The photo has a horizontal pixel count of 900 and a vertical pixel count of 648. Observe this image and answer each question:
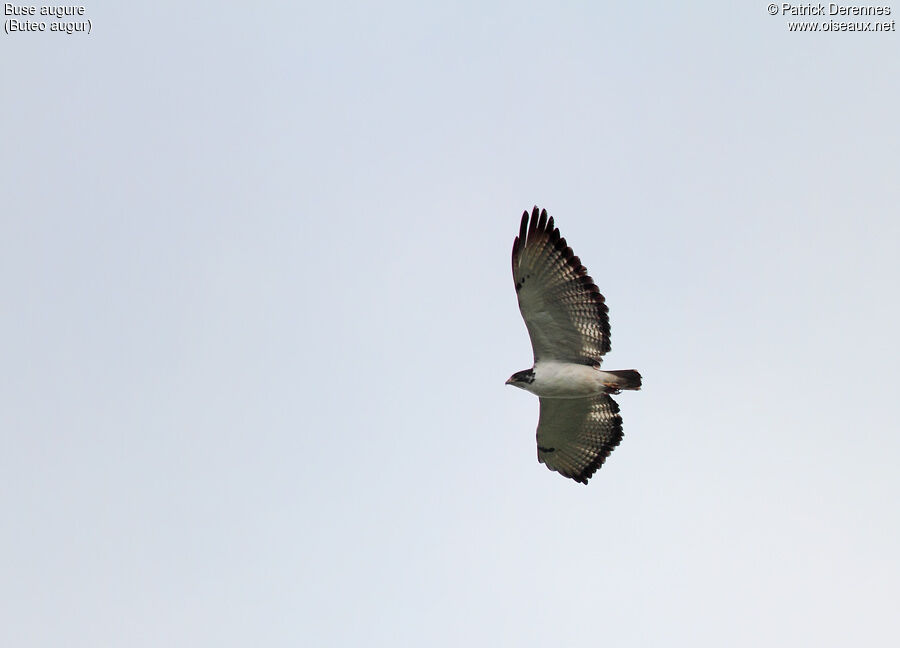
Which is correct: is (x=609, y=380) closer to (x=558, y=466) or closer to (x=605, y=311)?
(x=605, y=311)

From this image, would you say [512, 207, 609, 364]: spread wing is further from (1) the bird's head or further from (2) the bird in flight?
(1) the bird's head

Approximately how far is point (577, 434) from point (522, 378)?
8.17 feet

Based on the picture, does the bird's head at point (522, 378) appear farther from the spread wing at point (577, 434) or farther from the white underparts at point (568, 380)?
the spread wing at point (577, 434)

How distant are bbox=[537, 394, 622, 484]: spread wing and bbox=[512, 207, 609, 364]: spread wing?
1.41 metres

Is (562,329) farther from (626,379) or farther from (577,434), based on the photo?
(577,434)

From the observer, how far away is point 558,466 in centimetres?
2092

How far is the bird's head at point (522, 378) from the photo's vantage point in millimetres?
18516

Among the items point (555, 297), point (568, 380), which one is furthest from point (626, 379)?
point (555, 297)

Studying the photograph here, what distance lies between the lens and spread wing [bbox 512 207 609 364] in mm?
17562

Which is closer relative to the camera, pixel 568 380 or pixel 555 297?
pixel 555 297

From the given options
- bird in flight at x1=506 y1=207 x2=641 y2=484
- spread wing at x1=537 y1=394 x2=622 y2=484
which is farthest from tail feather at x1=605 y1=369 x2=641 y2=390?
spread wing at x1=537 y1=394 x2=622 y2=484

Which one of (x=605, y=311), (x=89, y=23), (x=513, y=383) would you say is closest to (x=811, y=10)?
(x=605, y=311)

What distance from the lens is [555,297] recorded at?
17844 mm

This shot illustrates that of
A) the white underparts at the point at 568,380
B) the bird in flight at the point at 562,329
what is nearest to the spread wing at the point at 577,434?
the bird in flight at the point at 562,329
